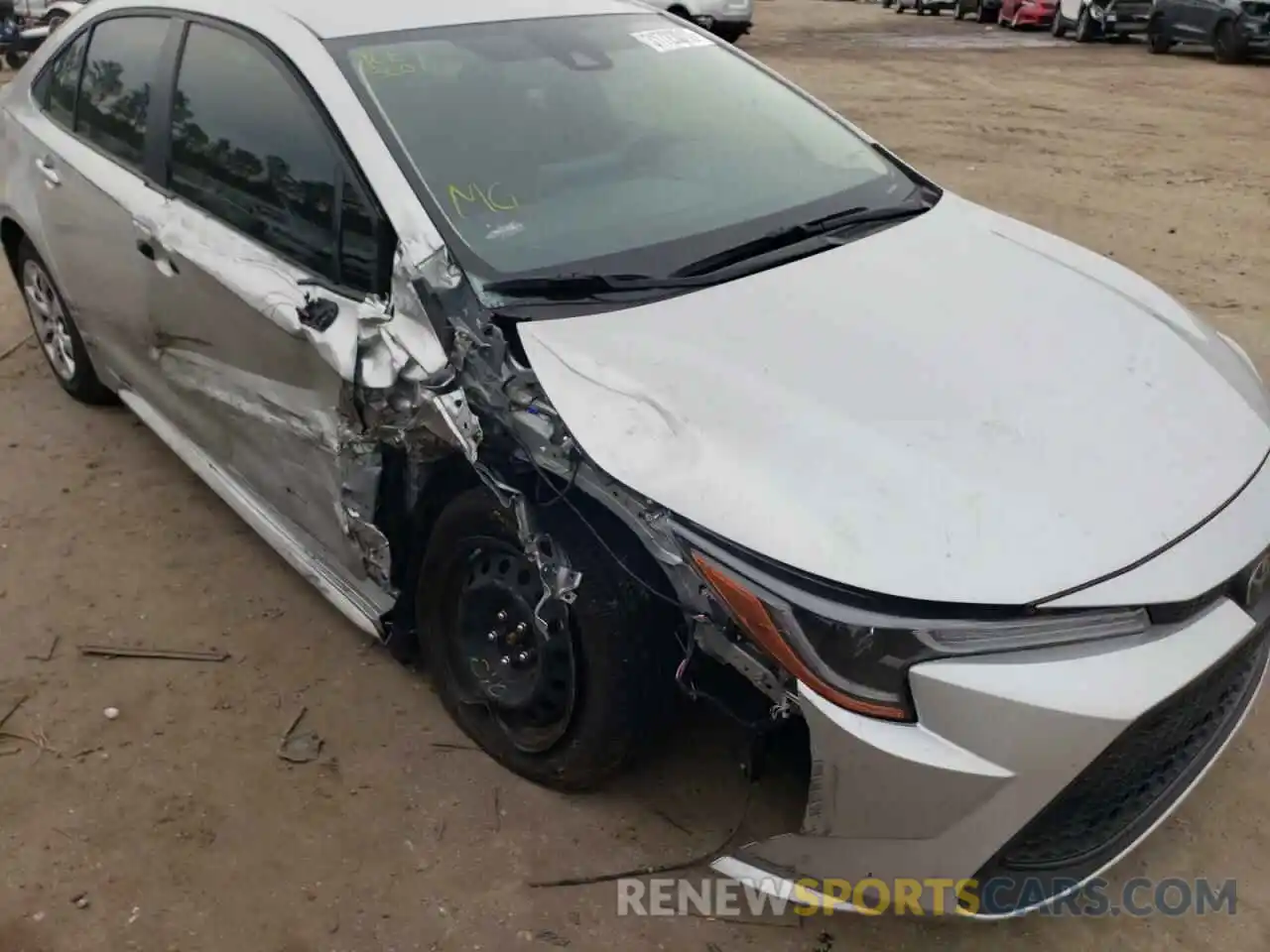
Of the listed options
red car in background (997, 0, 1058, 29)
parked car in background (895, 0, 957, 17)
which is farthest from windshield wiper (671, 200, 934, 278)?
parked car in background (895, 0, 957, 17)

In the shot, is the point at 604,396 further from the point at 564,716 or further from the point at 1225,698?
the point at 1225,698

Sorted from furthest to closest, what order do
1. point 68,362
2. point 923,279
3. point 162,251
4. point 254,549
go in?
1. point 68,362
2. point 254,549
3. point 162,251
4. point 923,279

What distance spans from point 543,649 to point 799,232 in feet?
3.96

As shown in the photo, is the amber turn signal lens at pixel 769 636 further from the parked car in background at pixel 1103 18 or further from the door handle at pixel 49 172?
the parked car in background at pixel 1103 18

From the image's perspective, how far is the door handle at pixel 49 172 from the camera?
Result: 3700mm

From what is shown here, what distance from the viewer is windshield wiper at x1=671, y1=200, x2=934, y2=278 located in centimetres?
252

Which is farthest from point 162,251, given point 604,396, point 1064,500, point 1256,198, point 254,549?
point 1256,198

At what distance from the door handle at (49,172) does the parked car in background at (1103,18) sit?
1635 centimetres

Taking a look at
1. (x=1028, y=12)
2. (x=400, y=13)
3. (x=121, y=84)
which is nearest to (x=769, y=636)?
(x=400, y=13)

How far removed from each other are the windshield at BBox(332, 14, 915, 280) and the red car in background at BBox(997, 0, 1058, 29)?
1872 cm

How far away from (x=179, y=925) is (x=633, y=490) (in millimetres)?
1344

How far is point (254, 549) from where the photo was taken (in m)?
3.53

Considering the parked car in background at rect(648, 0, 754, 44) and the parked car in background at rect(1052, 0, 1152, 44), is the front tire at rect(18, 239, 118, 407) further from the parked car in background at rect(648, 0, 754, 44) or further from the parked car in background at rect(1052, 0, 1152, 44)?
the parked car in background at rect(1052, 0, 1152, 44)

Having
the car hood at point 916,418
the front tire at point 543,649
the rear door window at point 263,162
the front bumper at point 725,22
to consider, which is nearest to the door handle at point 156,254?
the rear door window at point 263,162
